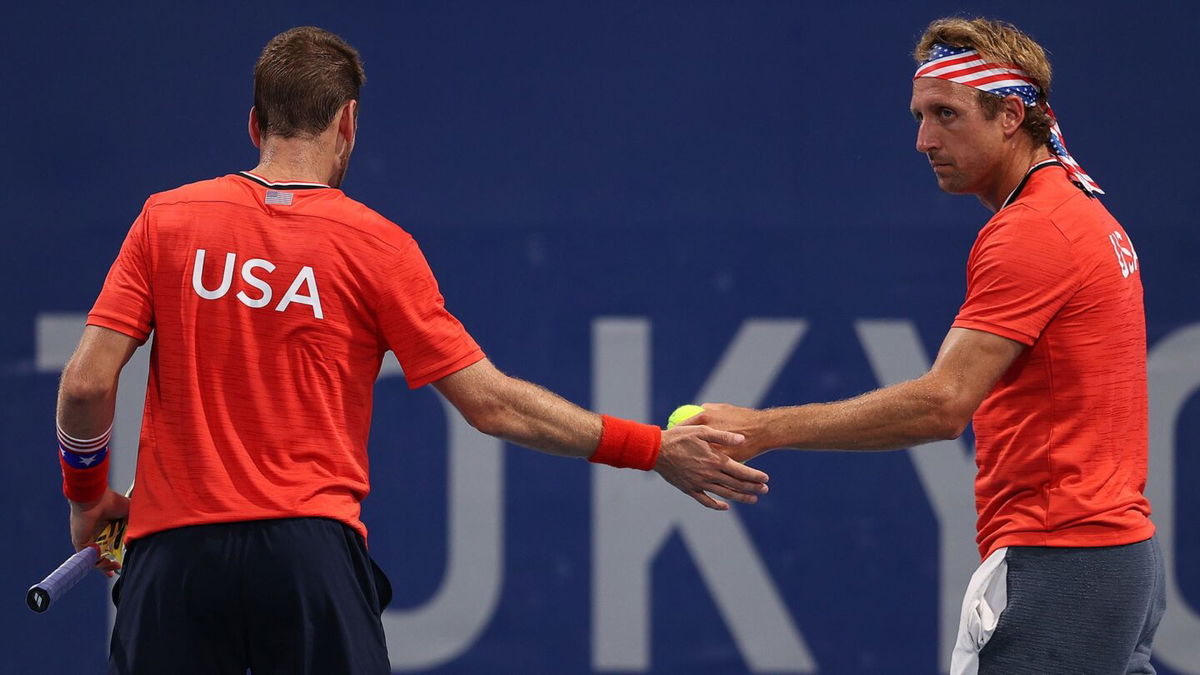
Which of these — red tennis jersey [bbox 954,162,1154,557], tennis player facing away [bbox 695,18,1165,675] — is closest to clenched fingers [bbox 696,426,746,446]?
tennis player facing away [bbox 695,18,1165,675]

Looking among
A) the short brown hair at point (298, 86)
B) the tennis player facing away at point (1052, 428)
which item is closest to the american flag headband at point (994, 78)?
the tennis player facing away at point (1052, 428)

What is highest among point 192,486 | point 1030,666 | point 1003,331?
point 1003,331

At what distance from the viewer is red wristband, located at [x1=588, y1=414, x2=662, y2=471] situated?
3.35 meters

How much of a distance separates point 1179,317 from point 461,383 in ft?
10.5

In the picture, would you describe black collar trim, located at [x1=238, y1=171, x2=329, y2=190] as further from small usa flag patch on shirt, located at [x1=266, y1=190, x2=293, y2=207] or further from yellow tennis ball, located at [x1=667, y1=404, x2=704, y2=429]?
yellow tennis ball, located at [x1=667, y1=404, x2=704, y2=429]

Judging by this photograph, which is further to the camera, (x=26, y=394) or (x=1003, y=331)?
(x=26, y=394)

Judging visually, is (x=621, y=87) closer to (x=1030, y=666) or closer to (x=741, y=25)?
(x=741, y=25)

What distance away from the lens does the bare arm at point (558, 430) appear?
3178 mm

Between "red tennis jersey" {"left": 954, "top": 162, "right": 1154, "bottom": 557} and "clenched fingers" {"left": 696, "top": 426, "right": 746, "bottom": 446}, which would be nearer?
"red tennis jersey" {"left": 954, "top": 162, "right": 1154, "bottom": 557}

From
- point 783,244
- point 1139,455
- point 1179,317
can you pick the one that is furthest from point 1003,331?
point 1179,317

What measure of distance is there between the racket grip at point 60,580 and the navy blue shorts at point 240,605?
133 millimetres

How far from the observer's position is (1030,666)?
2.97m

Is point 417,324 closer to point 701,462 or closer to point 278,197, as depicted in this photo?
point 278,197

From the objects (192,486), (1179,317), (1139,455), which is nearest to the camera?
(192,486)
